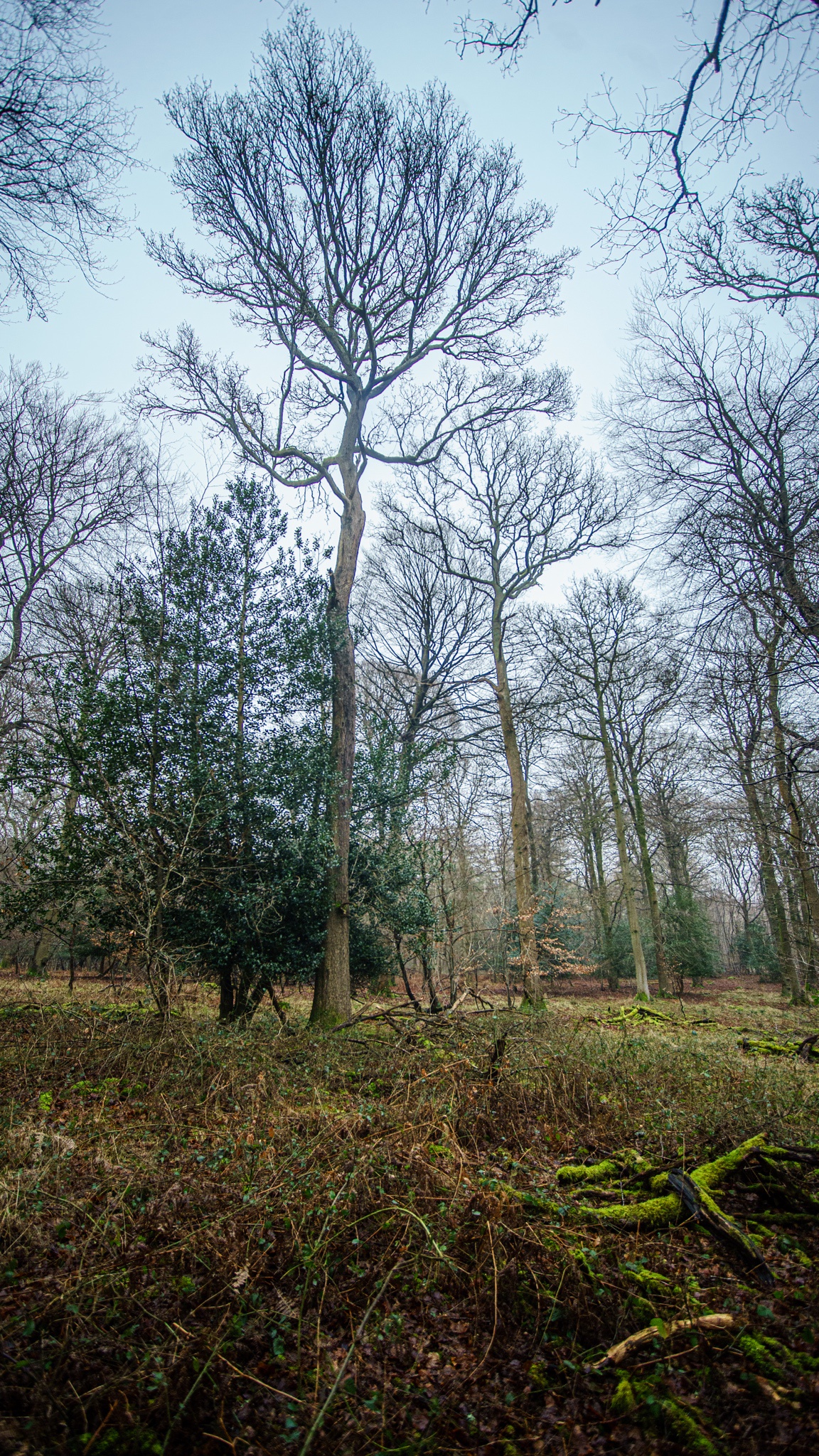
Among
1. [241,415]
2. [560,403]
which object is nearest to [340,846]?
[241,415]

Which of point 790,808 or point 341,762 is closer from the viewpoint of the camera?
point 790,808

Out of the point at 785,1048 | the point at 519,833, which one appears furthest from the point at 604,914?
the point at 785,1048

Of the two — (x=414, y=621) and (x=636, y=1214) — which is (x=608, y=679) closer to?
(x=414, y=621)

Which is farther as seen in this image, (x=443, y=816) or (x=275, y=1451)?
(x=443, y=816)

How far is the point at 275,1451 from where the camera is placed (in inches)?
74.6

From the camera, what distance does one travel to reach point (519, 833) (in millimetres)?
13422

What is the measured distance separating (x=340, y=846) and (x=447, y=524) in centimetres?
917

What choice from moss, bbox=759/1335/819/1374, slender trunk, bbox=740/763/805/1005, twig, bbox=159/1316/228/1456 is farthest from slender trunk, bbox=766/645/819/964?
twig, bbox=159/1316/228/1456

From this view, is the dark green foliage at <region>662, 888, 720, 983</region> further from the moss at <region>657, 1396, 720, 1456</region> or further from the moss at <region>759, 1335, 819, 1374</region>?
the moss at <region>657, 1396, 720, 1456</region>

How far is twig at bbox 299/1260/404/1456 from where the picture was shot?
187 cm

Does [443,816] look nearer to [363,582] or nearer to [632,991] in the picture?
[363,582]

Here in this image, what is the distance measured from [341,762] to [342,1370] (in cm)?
817

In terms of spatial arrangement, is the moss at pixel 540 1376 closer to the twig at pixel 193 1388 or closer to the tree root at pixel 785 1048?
the twig at pixel 193 1388

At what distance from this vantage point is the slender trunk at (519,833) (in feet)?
40.5
